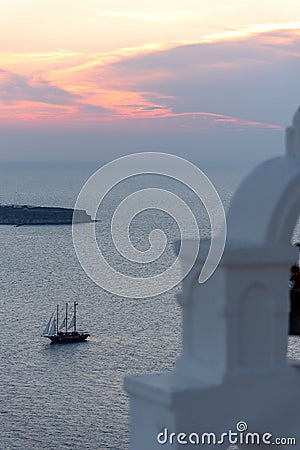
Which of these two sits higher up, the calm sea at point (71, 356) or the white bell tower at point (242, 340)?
the calm sea at point (71, 356)

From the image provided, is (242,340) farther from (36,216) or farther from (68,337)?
(36,216)

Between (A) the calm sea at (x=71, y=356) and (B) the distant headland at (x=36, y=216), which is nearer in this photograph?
(A) the calm sea at (x=71, y=356)

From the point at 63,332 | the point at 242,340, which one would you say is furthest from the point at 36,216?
the point at 242,340

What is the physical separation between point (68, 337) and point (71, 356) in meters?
1.73

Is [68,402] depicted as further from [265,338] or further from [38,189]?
[38,189]

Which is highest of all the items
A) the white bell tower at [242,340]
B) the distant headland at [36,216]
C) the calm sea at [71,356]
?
the distant headland at [36,216]

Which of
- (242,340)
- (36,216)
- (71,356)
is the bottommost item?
(242,340)

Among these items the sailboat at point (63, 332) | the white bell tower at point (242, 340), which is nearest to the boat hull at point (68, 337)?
→ the sailboat at point (63, 332)

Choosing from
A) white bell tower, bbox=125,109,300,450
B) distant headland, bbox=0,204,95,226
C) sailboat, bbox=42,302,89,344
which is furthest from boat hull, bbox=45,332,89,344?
distant headland, bbox=0,204,95,226

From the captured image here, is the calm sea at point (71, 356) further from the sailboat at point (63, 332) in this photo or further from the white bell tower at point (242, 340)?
the white bell tower at point (242, 340)

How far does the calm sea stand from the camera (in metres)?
39.1

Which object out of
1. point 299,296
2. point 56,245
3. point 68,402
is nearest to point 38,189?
point 56,245

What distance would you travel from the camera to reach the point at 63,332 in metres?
56.1

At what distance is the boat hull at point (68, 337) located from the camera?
181 feet
